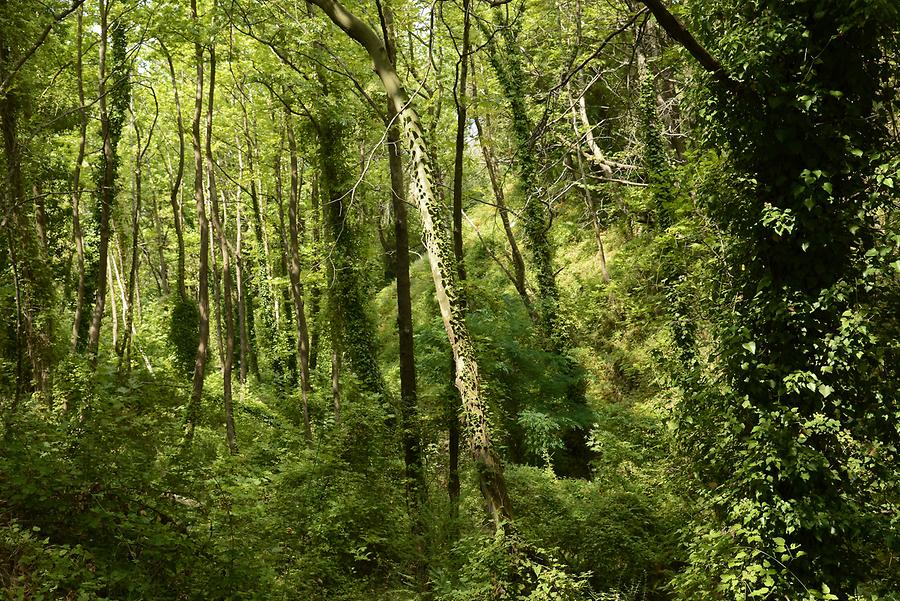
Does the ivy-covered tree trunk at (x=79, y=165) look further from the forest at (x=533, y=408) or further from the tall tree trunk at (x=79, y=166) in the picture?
the forest at (x=533, y=408)

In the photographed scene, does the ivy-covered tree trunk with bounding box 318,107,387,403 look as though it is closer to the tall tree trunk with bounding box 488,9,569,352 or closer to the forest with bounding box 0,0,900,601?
the forest with bounding box 0,0,900,601

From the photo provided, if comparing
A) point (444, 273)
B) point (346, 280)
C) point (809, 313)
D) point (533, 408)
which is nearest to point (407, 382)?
point (444, 273)

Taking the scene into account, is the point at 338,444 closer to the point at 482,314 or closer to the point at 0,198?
the point at 482,314

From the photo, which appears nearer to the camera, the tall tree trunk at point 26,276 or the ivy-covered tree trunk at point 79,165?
the tall tree trunk at point 26,276

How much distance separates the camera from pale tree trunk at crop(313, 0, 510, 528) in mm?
6191

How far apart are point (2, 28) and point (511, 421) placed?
1274 cm

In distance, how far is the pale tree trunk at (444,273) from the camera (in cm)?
619

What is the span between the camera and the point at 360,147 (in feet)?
56.0

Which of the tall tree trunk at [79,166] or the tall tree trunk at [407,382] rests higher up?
the tall tree trunk at [79,166]

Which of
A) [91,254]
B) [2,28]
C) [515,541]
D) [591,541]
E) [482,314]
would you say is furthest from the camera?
[91,254]

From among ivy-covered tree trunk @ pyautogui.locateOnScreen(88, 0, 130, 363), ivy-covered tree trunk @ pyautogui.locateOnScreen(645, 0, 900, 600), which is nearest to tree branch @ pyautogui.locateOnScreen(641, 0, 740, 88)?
ivy-covered tree trunk @ pyautogui.locateOnScreen(645, 0, 900, 600)

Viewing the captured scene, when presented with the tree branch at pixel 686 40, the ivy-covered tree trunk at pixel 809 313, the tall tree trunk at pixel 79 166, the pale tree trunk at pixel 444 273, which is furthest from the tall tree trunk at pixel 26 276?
the ivy-covered tree trunk at pixel 809 313

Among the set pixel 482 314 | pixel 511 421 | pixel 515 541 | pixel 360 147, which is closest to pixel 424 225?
pixel 515 541

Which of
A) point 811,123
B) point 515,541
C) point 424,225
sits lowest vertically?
point 515,541
